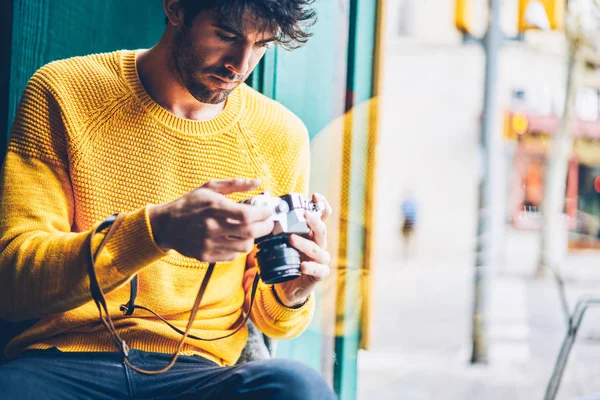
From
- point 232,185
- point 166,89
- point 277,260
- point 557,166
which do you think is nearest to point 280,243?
point 277,260

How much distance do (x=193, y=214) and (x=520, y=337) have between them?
507 cm

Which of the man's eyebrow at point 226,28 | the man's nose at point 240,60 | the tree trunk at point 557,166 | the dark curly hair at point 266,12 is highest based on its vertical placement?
the dark curly hair at point 266,12

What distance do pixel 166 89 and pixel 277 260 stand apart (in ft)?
1.60

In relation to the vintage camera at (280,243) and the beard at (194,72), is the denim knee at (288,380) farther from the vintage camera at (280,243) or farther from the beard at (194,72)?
the beard at (194,72)

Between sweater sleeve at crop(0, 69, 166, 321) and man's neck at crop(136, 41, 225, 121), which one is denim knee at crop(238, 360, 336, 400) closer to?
sweater sleeve at crop(0, 69, 166, 321)

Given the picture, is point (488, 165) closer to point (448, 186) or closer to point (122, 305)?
point (122, 305)

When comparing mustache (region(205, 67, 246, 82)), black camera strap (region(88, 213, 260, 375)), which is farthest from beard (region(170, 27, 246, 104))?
black camera strap (region(88, 213, 260, 375))

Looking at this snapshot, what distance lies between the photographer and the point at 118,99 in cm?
146

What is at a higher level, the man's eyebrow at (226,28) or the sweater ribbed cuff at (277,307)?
the man's eyebrow at (226,28)

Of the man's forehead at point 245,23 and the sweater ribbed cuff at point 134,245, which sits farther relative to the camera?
the man's forehead at point 245,23

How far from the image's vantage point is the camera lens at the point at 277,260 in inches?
48.8

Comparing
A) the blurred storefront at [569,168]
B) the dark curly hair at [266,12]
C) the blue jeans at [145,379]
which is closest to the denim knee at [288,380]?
the blue jeans at [145,379]

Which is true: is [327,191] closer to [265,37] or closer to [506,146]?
[265,37]

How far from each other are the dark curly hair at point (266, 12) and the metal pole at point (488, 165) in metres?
3.93
